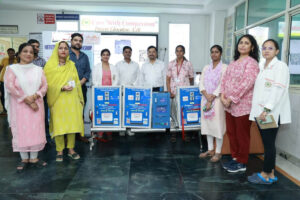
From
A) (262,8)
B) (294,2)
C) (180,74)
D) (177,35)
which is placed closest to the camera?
(294,2)

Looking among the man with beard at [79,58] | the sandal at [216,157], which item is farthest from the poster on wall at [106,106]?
the sandal at [216,157]

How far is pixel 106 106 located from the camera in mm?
3316

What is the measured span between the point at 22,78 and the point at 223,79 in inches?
87.3

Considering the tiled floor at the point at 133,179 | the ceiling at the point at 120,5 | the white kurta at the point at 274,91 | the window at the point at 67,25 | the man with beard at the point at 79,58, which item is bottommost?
the tiled floor at the point at 133,179

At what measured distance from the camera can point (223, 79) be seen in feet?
8.62

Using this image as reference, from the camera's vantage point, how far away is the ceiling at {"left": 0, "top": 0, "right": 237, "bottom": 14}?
5.54 meters

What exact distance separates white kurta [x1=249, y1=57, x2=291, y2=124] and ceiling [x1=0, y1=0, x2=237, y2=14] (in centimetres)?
364

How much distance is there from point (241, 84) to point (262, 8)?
98.2 inches

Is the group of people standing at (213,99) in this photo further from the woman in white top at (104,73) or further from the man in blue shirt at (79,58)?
the woman in white top at (104,73)

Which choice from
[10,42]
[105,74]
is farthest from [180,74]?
[10,42]

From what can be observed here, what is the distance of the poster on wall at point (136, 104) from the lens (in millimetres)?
3328

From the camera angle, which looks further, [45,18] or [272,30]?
[45,18]

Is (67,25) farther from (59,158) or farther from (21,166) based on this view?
Result: (21,166)

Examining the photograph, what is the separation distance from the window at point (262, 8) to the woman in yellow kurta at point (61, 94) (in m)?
3.14
